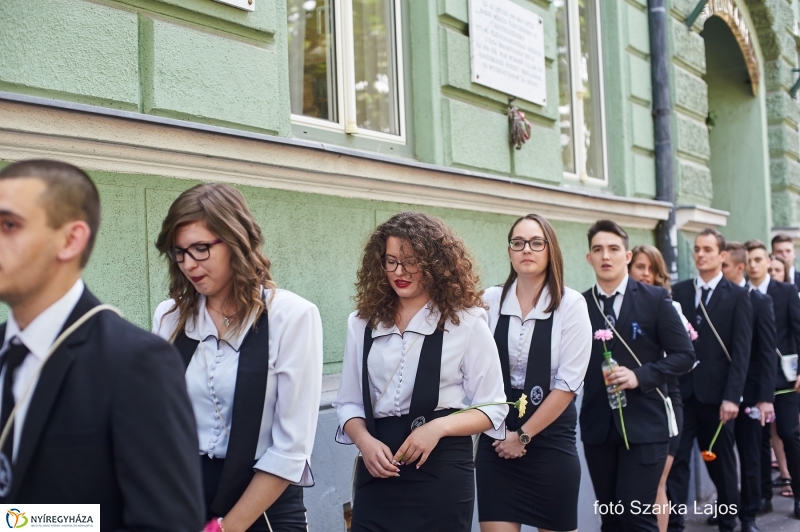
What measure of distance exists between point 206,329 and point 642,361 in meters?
2.98

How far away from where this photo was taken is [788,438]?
700 centimetres

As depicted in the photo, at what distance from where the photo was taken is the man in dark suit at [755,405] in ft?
21.0

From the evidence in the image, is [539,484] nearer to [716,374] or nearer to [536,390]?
[536,390]

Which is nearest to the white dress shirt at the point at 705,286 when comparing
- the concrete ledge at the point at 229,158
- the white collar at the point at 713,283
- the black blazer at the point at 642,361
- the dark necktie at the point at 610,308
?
the white collar at the point at 713,283

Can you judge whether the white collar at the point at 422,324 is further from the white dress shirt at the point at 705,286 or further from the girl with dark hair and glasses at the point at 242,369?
the white dress shirt at the point at 705,286

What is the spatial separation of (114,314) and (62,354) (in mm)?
126

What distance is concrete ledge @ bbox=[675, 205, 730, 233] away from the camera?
342 inches

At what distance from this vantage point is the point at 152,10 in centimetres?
384

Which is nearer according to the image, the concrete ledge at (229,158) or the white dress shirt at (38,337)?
the white dress shirt at (38,337)

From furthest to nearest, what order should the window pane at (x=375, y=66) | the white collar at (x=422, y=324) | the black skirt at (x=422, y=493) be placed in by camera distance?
the window pane at (x=375, y=66), the white collar at (x=422, y=324), the black skirt at (x=422, y=493)

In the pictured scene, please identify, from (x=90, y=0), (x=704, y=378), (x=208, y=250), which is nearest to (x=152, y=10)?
(x=90, y=0)

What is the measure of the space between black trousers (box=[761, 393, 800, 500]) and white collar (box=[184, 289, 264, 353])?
5.75 metres

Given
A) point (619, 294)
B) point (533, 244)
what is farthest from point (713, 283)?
point (533, 244)

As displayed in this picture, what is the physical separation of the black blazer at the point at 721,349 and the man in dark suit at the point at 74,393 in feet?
17.4
